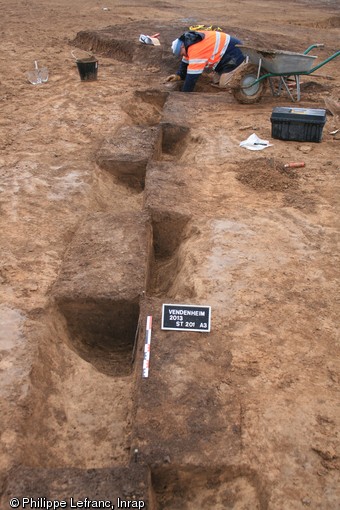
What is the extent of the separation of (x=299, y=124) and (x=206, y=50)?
2.75 metres

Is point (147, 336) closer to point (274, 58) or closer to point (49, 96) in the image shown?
point (274, 58)

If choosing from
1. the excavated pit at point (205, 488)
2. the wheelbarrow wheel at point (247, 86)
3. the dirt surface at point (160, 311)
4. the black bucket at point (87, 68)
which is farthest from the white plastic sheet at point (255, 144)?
the excavated pit at point (205, 488)

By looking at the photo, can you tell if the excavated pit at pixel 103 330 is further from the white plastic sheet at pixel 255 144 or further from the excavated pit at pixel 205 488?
the white plastic sheet at pixel 255 144

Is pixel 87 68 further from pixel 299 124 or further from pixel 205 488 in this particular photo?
pixel 205 488

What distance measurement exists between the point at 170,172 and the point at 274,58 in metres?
3.07

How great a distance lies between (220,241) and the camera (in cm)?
390

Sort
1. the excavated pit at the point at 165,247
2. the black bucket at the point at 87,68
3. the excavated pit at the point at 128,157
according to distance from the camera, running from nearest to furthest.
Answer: the excavated pit at the point at 165,247 → the excavated pit at the point at 128,157 → the black bucket at the point at 87,68

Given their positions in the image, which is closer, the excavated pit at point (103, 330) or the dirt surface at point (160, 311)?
the dirt surface at point (160, 311)

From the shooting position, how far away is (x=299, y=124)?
5855mm

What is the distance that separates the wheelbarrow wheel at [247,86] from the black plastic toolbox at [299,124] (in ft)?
5.39

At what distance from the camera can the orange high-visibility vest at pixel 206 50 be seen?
7.57 m

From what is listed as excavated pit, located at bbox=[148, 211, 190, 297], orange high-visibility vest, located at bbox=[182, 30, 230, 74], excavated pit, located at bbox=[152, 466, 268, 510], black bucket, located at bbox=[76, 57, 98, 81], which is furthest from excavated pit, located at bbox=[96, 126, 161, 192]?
excavated pit, located at bbox=[152, 466, 268, 510]

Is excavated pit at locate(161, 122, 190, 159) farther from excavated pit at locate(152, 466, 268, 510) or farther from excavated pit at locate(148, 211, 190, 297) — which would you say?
excavated pit at locate(152, 466, 268, 510)

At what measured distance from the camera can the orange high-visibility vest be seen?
24.8ft
